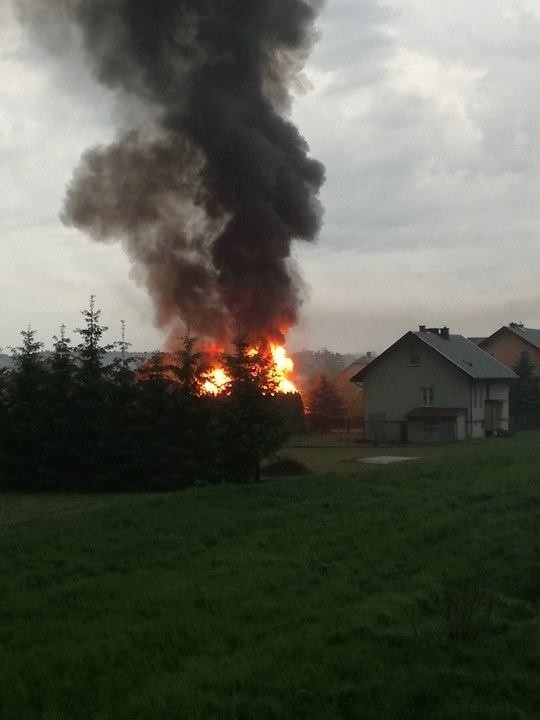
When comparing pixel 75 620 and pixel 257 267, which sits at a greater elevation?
pixel 257 267

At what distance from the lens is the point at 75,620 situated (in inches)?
402

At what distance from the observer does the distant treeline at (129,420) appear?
26.9 m

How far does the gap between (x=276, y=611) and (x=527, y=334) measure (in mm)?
66202

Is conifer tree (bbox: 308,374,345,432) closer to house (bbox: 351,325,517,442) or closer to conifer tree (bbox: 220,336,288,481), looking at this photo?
house (bbox: 351,325,517,442)

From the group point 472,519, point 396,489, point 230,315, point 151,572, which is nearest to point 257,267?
point 230,315

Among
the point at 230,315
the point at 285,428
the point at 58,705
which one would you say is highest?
the point at 230,315

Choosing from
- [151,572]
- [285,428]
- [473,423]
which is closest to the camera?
[151,572]

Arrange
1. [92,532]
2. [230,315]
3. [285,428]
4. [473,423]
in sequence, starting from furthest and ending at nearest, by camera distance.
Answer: [473,423] → [230,315] → [285,428] → [92,532]

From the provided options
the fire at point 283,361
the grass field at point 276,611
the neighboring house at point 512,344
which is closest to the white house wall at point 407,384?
the fire at point 283,361

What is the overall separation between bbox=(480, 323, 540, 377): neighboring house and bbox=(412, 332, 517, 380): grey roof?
14.1m

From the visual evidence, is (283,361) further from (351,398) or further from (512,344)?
(512,344)

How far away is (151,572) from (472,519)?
6.43 metres

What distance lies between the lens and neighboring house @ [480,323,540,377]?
71.1m

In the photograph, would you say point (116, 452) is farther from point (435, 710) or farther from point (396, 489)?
point (435, 710)
